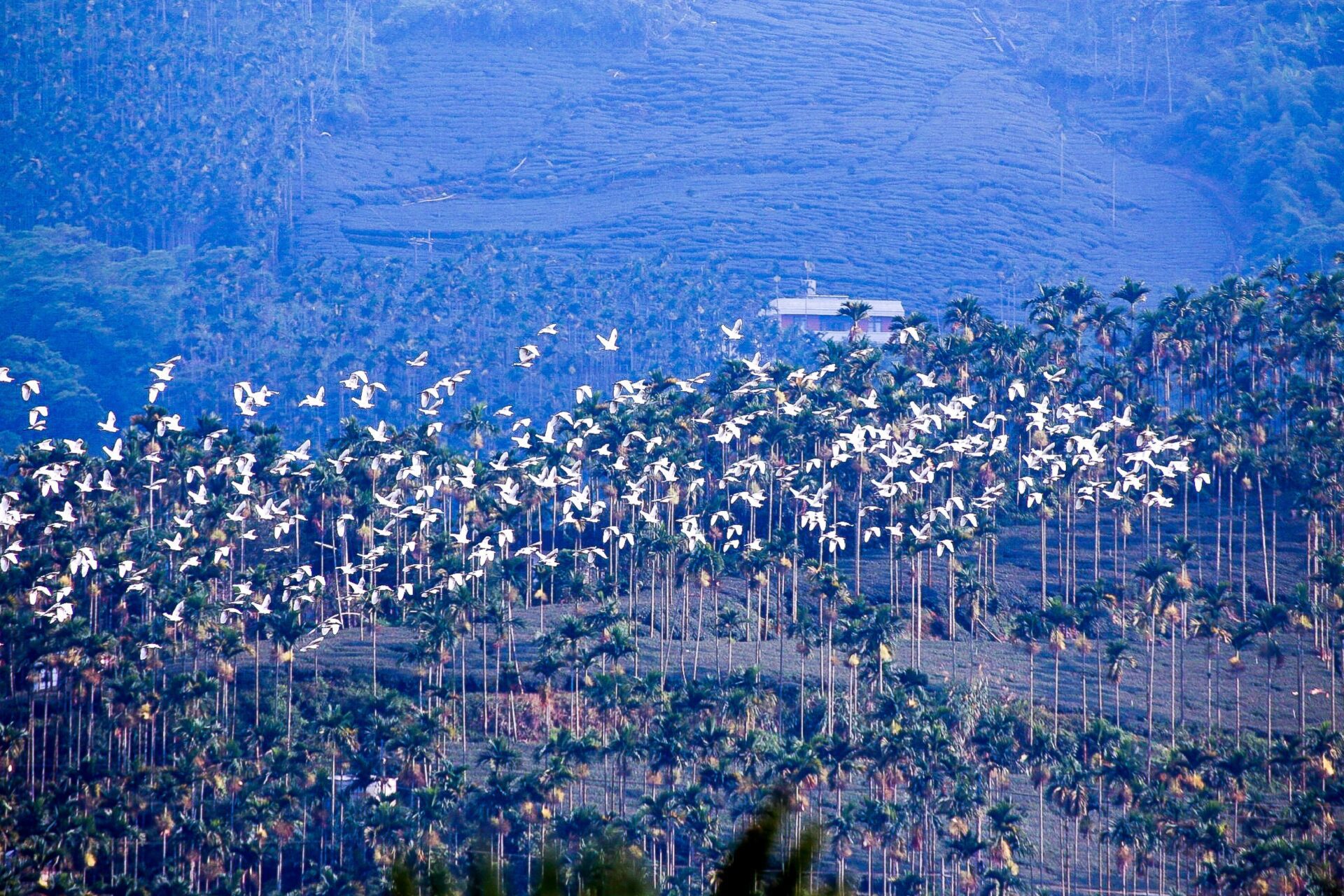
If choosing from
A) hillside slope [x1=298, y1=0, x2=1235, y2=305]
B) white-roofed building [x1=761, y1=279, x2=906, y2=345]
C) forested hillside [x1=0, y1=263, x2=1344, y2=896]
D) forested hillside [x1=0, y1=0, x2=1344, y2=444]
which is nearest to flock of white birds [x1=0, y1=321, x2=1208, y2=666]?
forested hillside [x1=0, y1=263, x2=1344, y2=896]

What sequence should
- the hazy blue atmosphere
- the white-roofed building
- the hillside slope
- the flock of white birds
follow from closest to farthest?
1. the hazy blue atmosphere
2. the flock of white birds
3. the white-roofed building
4. the hillside slope

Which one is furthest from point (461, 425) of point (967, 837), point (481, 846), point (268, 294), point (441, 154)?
point (441, 154)

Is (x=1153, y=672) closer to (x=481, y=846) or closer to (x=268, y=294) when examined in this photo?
(x=481, y=846)

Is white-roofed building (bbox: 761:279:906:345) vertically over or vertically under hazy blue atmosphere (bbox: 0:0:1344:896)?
over

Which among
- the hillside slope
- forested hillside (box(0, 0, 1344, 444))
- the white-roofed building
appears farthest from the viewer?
the hillside slope

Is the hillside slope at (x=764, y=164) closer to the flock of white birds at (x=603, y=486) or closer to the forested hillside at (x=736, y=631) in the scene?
the forested hillside at (x=736, y=631)

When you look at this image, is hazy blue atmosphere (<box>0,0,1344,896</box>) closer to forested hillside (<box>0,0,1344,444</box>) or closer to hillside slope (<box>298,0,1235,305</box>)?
forested hillside (<box>0,0,1344,444</box>)
